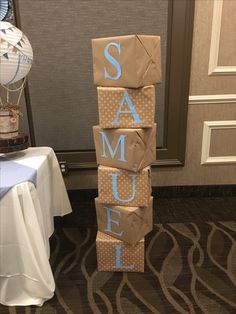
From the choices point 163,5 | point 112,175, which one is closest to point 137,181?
point 112,175

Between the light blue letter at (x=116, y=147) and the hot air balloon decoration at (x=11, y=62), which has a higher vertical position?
the hot air balloon decoration at (x=11, y=62)

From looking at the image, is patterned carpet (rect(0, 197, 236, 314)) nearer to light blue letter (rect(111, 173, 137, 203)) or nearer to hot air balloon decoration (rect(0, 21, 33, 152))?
light blue letter (rect(111, 173, 137, 203))

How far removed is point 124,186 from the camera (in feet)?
4.00

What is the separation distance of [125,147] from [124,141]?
0.09 feet

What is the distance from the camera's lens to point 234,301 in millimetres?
1180

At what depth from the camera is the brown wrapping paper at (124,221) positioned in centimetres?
123

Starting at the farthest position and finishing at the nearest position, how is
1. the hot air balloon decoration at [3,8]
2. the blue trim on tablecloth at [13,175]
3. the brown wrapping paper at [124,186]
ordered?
the hot air balloon decoration at [3,8] → the brown wrapping paper at [124,186] → the blue trim on tablecloth at [13,175]

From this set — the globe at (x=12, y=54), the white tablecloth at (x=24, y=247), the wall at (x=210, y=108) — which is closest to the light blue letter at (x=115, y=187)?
the white tablecloth at (x=24, y=247)

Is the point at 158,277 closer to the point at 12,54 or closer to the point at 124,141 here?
the point at 124,141

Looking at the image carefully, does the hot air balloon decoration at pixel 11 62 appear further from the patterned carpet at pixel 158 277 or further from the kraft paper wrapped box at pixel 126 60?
the patterned carpet at pixel 158 277

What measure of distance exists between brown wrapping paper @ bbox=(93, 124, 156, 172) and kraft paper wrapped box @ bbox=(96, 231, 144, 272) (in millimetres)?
389

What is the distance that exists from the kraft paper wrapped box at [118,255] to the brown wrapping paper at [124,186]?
206 millimetres

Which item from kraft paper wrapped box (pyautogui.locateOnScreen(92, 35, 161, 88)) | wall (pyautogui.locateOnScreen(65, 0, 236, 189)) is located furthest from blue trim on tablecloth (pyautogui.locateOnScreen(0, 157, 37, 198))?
wall (pyautogui.locateOnScreen(65, 0, 236, 189))

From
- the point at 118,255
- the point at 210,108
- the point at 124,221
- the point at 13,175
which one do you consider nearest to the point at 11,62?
the point at 13,175
